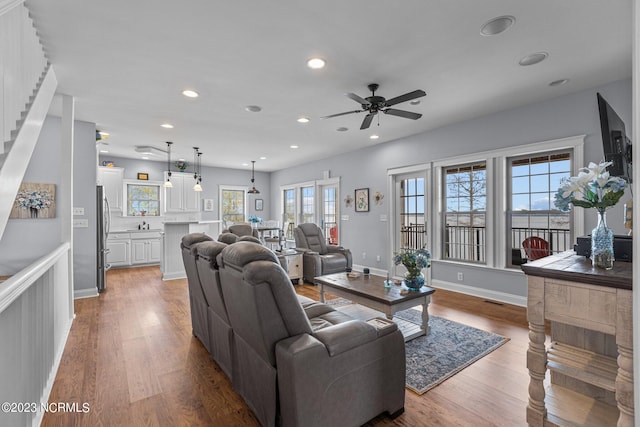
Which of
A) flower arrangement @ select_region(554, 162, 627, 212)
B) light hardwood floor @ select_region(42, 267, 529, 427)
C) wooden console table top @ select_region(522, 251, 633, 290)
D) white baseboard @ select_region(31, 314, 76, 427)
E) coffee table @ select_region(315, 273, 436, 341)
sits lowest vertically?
light hardwood floor @ select_region(42, 267, 529, 427)

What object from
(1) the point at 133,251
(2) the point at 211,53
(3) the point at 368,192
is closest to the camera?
(2) the point at 211,53

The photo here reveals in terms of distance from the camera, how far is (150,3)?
6.86 ft

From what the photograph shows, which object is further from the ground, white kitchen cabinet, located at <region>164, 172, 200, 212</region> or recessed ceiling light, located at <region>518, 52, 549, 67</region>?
recessed ceiling light, located at <region>518, 52, 549, 67</region>

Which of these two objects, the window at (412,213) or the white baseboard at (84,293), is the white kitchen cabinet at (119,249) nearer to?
the white baseboard at (84,293)

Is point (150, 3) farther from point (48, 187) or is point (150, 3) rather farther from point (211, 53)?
point (48, 187)

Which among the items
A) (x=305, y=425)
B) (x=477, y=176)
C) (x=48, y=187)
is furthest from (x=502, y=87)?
(x=48, y=187)

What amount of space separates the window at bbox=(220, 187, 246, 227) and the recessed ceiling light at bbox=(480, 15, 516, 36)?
7969 mm

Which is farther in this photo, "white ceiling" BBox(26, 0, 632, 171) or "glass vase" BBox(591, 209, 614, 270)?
"white ceiling" BBox(26, 0, 632, 171)

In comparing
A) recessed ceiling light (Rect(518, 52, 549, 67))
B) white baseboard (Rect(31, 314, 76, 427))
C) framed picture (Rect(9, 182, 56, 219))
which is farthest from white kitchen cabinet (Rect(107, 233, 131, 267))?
recessed ceiling light (Rect(518, 52, 549, 67))


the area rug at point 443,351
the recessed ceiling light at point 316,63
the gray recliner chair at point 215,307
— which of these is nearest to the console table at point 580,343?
the area rug at point 443,351

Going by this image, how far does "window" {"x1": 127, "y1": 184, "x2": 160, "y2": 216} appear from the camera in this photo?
7.76 metres

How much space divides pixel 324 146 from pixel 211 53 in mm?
3926

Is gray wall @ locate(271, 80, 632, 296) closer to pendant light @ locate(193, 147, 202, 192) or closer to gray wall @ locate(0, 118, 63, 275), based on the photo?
pendant light @ locate(193, 147, 202, 192)

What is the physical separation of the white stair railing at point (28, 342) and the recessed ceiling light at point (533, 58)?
4.00m
